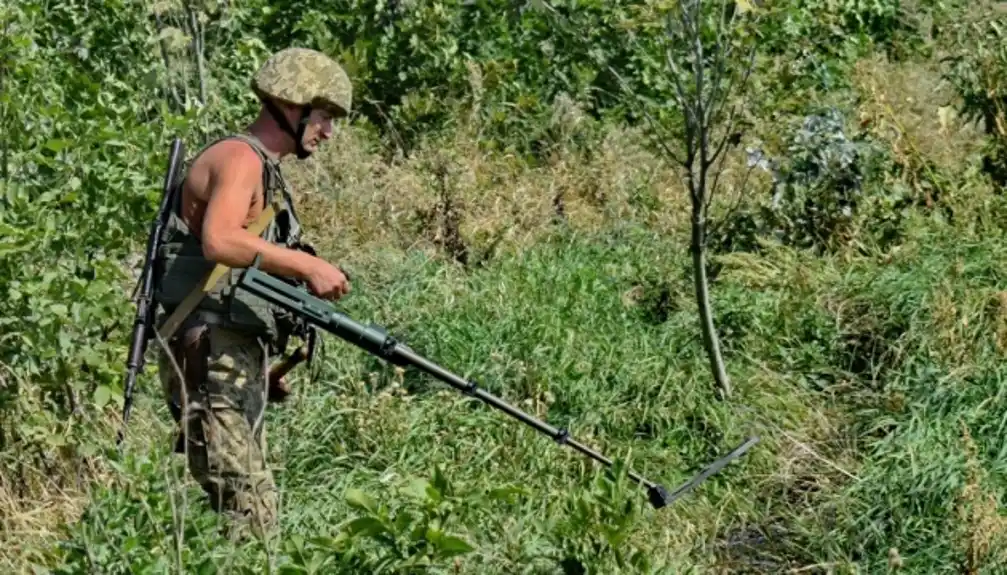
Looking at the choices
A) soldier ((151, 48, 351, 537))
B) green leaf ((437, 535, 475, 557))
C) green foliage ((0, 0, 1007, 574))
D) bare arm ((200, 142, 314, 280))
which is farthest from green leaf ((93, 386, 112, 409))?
green leaf ((437, 535, 475, 557))

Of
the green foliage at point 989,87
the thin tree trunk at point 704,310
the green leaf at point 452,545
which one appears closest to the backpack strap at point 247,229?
the green leaf at point 452,545

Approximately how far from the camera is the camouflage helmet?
458 centimetres

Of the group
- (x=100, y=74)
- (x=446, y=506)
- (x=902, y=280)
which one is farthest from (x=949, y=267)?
(x=100, y=74)

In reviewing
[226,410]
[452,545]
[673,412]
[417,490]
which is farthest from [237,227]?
[673,412]

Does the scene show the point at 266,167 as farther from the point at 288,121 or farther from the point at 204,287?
the point at 204,287

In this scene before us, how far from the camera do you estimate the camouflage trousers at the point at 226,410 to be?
4660 millimetres

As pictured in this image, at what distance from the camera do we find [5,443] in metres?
5.38

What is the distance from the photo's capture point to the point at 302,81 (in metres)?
4.59

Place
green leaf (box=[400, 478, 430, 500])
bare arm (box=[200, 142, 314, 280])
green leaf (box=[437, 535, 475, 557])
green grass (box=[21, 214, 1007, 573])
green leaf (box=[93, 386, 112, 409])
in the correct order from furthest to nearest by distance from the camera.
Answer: green leaf (box=[93, 386, 112, 409]) → green grass (box=[21, 214, 1007, 573]) → bare arm (box=[200, 142, 314, 280]) → green leaf (box=[400, 478, 430, 500]) → green leaf (box=[437, 535, 475, 557])

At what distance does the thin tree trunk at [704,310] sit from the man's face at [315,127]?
165 cm

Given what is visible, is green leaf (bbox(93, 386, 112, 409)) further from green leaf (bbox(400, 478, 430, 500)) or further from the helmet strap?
green leaf (bbox(400, 478, 430, 500))

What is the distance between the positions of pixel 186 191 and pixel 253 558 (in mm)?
1088

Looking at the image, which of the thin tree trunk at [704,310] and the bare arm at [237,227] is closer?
the bare arm at [237,227]

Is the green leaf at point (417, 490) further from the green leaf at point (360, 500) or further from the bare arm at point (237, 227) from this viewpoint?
the bare arm at point (237, 227)
